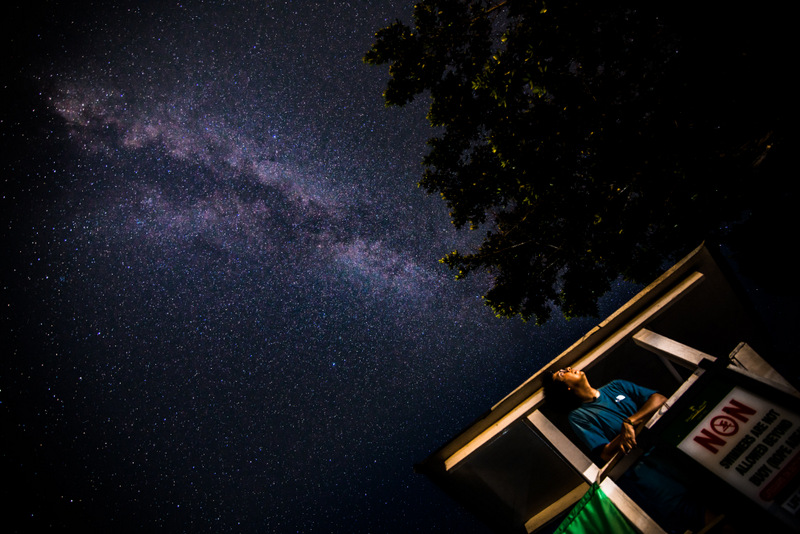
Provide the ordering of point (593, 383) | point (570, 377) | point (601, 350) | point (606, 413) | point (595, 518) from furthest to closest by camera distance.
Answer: point (593, 383) → point (601, 350) → point (570, 377) → point (606, 413) → point (595, 518)

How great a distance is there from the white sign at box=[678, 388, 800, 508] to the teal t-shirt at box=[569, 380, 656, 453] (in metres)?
1.53

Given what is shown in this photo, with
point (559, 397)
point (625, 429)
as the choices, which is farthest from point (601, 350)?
point (625, 429)

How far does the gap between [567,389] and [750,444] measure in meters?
1.93

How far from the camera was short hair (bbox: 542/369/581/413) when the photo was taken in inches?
147

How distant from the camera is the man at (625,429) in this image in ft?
7.93

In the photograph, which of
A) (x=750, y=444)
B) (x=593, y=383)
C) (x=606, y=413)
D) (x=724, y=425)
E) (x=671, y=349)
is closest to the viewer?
(x=750, y=444)

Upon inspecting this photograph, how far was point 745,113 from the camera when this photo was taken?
3334mm

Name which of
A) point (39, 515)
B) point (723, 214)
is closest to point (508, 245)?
point (723, 214)

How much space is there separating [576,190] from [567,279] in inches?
58.7

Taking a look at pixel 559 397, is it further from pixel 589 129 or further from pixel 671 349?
pixel 589 129

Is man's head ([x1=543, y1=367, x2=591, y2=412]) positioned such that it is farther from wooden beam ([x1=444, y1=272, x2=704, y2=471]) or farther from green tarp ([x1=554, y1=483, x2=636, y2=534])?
green tarp ([x1=554, y1=483, x2=636, y2=534])

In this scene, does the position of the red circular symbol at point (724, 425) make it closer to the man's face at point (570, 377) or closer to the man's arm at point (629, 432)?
the man's arm at point (629, 432)

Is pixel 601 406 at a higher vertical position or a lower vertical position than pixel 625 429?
higher

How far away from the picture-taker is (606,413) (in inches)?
141
